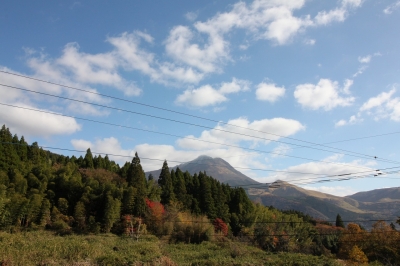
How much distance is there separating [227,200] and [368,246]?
2667 cm

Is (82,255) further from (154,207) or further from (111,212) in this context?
(154,207)

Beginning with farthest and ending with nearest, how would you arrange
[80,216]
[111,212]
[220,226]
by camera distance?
[220,226]
[111,212]
[80,216]

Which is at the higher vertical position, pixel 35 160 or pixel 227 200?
pixel 35 160

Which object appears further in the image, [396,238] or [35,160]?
[35,160]

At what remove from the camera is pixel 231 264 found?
2938cm

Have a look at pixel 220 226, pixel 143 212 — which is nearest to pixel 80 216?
pixel 143 212

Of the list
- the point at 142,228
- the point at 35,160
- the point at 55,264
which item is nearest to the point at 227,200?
the point at 142,228

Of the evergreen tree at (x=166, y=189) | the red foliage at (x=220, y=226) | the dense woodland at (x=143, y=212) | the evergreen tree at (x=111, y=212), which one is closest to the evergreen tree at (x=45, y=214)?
the dense woodland at (x=143, y=212)

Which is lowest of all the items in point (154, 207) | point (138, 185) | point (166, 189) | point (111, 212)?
point (111, 212)

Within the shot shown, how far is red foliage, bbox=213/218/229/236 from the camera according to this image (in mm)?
52338

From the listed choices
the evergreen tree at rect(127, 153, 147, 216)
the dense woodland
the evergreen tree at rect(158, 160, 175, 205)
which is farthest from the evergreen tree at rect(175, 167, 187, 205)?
the evergreen tree at rect(127, 153, 147, 216)

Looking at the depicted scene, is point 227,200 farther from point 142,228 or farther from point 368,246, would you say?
point 368,246

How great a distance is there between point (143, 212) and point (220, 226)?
14586 millimetres

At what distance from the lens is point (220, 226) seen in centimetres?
5294
